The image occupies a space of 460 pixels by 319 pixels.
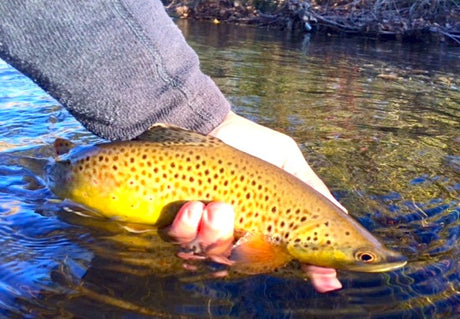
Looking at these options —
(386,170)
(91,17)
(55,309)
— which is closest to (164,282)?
(55,309)

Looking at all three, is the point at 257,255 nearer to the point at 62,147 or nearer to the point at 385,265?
the point at 385,265

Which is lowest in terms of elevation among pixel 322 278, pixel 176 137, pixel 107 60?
pixel 322 278

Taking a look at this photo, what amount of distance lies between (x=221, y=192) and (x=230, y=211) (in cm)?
20

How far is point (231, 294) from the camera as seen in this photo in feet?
7.86

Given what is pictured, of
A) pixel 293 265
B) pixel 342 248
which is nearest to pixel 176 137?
pixel 293 265

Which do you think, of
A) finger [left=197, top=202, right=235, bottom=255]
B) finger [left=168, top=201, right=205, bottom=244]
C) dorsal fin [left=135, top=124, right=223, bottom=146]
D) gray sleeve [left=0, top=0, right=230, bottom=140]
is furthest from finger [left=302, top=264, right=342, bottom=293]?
gray sleeve [left=0, top=0, right=230, bottom=140]

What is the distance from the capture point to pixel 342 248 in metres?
2.57

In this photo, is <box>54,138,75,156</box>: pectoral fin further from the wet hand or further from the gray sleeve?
the wet hand

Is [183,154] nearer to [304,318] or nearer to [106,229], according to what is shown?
[106,229]

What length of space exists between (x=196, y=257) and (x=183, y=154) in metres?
0.48

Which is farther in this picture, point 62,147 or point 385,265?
point 62,147

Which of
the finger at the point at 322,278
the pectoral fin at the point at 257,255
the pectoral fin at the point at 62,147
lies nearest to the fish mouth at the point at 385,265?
the finger at the point at 322,278

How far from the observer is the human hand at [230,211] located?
2.48 m

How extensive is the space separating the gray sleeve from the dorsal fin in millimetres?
41
